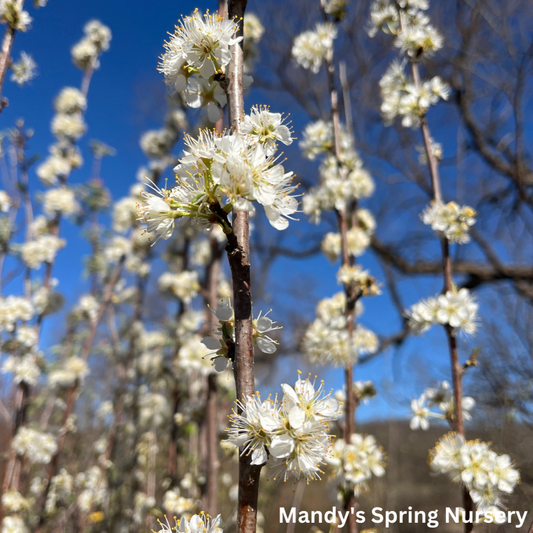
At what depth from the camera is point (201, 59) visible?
41.7 inches

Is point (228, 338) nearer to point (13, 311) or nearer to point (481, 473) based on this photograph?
point (481, 473)

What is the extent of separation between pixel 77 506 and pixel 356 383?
3228 millimetres

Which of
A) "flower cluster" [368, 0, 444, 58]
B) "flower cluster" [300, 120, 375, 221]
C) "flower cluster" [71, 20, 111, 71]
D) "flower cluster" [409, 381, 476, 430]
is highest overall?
"flower cluster" [71, 20, 111, 71]

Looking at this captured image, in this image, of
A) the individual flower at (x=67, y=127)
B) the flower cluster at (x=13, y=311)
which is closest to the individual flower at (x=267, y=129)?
the flower cluster at (x=13, y=311)

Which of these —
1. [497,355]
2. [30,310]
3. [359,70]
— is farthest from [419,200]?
[30,310]

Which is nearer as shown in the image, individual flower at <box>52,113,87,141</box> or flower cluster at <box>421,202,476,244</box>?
flower cluster at <box>421,202,476,244</box>

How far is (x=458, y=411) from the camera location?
5.34 feet

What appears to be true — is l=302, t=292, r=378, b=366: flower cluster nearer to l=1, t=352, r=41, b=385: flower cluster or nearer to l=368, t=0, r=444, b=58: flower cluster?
l=368, t=0, r=444, b=58: flower cluster

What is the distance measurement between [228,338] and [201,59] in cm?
77

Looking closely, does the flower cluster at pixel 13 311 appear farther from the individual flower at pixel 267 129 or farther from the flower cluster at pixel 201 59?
the individual flower at pixel 267 129

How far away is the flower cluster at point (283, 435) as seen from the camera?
81 centimetres

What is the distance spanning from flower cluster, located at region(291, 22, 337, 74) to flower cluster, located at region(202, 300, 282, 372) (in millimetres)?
2203

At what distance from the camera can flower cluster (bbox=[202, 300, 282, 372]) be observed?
905 millimetres

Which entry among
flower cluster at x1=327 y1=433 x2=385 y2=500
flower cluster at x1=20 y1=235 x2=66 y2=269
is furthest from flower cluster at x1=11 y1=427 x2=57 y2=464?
flower cluster at x1=327 y1=433 x2=385 y2=500
